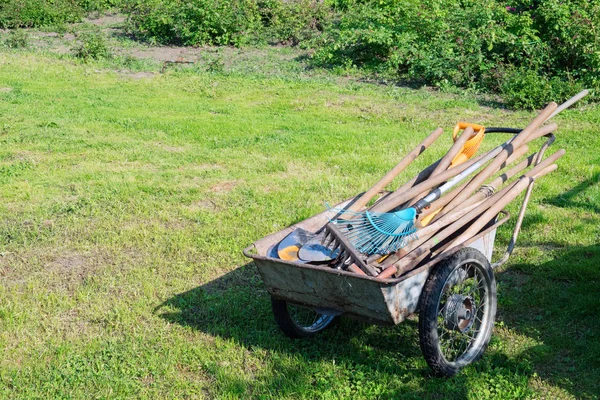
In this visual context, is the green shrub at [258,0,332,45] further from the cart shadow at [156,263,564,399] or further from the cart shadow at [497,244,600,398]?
the cart shadow at [156,263,564,399]

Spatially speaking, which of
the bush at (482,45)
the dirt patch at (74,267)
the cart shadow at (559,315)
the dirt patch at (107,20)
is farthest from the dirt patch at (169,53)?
the cart shadow at (559,315)

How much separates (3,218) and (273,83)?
6622 millimetres

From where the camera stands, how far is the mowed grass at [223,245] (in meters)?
4.96

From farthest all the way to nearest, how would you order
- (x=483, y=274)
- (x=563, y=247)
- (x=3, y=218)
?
(x=3, y=218) < (x=563, y=247) < (x=483, y=274)

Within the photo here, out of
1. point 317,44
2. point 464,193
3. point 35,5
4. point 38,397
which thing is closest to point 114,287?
point 38,397

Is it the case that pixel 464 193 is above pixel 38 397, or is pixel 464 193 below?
above

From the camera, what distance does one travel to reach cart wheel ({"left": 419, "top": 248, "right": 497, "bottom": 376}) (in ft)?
14.9

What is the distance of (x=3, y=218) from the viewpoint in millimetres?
7770

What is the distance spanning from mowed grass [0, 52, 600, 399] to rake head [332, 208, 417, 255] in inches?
31.7

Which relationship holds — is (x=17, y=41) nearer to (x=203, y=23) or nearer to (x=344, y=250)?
(x=203, y=23)

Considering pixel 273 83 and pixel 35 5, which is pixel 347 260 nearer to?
pixel 273 83

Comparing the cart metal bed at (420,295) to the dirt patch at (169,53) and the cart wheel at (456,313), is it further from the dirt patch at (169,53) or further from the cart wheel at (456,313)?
the dirt patch at (169,53)

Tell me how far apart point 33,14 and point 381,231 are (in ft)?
58.7

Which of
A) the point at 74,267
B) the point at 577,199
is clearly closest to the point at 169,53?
the point at 74,267
